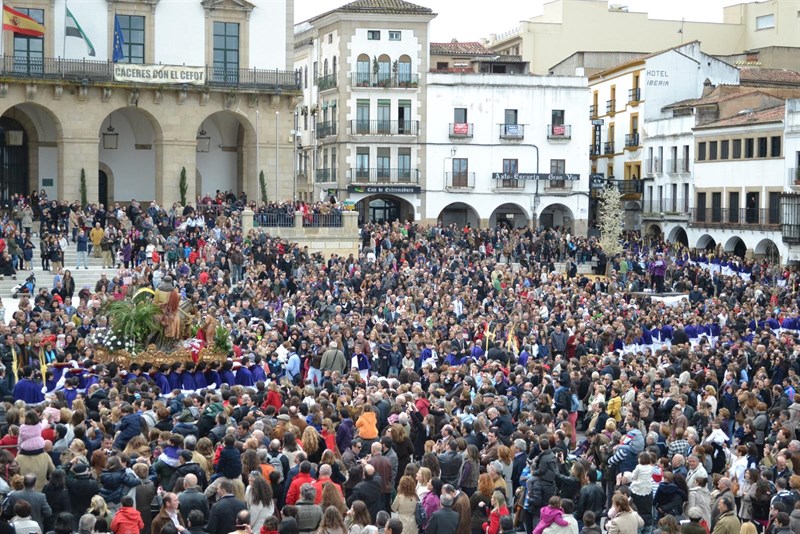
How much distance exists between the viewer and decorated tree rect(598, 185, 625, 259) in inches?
2112

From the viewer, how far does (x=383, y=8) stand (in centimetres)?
5869

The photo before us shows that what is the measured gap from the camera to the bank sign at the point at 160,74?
46.1 metres

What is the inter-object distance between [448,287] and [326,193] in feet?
78.1

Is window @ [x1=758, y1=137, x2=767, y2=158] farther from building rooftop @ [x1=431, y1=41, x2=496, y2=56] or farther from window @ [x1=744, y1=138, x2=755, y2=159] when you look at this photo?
building rooftop @ [x1=431, y1=41, x2=496, y2=56]

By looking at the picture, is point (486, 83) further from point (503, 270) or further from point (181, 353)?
point (181, 353)

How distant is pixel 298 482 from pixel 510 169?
47.6 metres

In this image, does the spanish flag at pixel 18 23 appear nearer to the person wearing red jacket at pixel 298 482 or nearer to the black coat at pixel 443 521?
the person wearing red jacket at pixel 298 482

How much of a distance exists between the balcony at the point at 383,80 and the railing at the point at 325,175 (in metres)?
4.50

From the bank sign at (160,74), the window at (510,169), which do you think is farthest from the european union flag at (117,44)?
the window at (510,169)

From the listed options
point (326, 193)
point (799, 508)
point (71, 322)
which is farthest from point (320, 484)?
point (326, 193)

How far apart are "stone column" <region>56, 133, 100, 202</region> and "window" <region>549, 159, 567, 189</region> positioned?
23625mm

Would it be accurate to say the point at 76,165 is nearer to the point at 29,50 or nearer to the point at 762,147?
the point at 29,50

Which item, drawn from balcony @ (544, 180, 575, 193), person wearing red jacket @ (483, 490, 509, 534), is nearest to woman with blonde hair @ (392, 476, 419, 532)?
person wearing red jacket @ (483, 490, 509, 534)

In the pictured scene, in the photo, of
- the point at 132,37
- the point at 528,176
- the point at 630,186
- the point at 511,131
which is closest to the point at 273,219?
the point at 132,37
